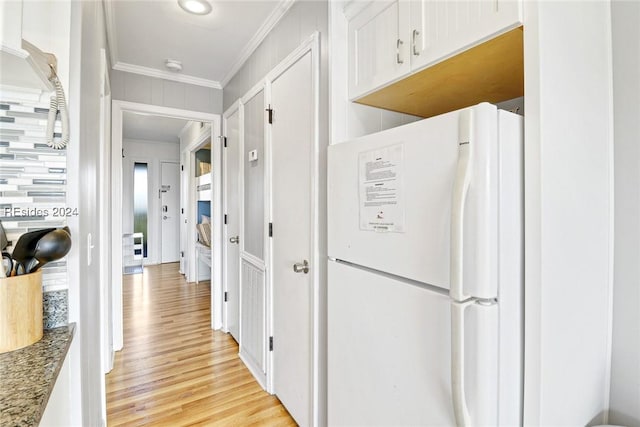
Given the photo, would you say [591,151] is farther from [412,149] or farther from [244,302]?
[244,302]

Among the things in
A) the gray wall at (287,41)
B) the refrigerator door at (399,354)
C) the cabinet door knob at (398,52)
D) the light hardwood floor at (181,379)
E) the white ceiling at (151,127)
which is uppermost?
the white ceiling at (151,127)

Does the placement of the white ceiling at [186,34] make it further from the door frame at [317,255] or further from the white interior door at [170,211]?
the white interior door at [170,211]

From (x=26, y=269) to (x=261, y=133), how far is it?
5.35 feet

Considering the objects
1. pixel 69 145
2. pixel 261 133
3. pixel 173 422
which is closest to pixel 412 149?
pixel 69 145

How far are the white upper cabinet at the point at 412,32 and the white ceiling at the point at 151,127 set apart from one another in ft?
12.2

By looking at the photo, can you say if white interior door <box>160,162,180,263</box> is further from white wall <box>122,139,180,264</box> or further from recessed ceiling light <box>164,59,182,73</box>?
recessed ceiling light <box>164,59,182,73</box>

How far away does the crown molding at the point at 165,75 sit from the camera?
2760 millimetres

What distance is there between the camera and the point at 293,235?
187cm

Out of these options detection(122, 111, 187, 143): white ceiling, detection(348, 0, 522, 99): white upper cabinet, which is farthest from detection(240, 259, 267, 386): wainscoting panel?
detection(122, 111, 187, 143): white ceiling

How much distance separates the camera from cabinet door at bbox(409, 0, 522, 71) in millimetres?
770

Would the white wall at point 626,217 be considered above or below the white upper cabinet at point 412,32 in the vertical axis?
below

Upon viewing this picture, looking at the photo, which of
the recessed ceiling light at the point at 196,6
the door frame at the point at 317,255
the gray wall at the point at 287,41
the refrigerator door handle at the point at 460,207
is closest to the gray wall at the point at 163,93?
the gray wall at the point at 287,41

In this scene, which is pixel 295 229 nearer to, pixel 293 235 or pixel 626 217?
pixel 293 235

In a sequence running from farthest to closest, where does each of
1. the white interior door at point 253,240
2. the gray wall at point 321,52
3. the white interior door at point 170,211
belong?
1. the white interior door at point 170,211
2. the white interior door at point 253,240
3. the gray wall at point 321,52
